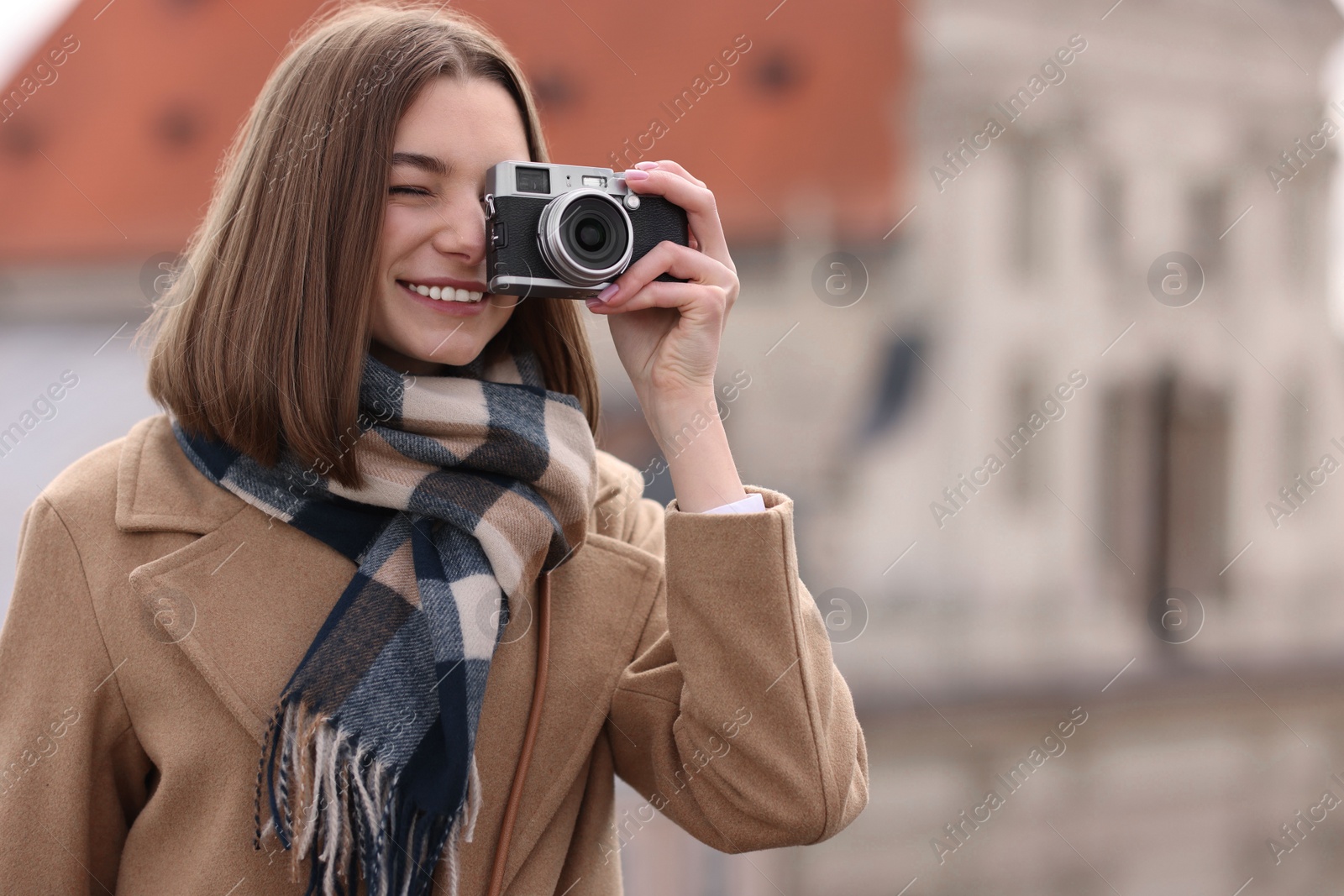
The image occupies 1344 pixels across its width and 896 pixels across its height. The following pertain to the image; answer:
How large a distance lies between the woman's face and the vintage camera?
0.03 meters

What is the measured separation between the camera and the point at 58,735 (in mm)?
1141

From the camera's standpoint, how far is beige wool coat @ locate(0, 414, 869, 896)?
1164 millimetres

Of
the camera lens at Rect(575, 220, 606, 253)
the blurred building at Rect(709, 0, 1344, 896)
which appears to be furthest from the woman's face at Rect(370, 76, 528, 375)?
A: the blurred building at Rect(709, 0, 1344, 896)

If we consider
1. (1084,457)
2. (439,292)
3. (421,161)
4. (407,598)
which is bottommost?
(407,598)

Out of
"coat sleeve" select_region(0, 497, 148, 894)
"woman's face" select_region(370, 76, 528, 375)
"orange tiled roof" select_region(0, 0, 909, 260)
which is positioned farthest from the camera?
"orange tiled roof" select_region(0, 0, 909, 260)

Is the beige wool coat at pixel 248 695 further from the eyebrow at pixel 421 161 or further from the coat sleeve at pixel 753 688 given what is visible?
the eyebrow at pixel 421 161

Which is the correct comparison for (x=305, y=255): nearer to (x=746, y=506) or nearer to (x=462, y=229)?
(x=462, y=229)

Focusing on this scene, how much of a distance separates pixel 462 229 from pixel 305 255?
176mm

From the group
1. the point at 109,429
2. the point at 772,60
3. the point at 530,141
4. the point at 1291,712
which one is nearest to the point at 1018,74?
the point at 772,60

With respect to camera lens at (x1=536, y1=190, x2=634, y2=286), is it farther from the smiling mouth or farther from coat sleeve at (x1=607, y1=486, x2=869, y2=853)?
coat sleeve at (x1=607, y1=486, x2=869, y2=853)

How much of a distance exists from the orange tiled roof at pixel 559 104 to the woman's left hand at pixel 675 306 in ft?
28.3

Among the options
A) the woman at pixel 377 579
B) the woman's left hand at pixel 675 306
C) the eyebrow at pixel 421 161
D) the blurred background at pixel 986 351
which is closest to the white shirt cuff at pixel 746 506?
the woman at pixel 377 579

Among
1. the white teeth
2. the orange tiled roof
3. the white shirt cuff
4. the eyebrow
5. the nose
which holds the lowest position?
the white shirt cuff

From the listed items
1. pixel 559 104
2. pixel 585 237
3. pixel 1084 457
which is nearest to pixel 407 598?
pixel 585 237
